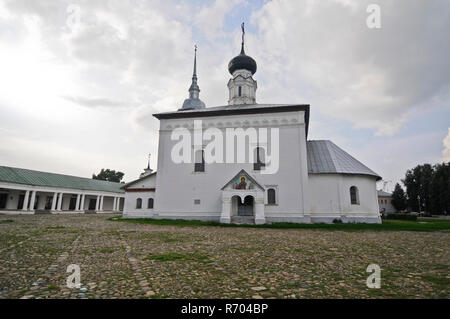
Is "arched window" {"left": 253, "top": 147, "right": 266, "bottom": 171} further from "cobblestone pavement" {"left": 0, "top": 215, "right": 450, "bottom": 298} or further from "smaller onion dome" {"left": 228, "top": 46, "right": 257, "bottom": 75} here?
"cobblestone pavement" {"left": 0, "top": 215, "right": 450, "bottom": 298}

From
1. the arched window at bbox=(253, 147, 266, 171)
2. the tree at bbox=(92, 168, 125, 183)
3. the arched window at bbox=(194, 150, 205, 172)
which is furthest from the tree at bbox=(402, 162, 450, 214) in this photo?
the tree at bbox=(92, 168, 125, 183)

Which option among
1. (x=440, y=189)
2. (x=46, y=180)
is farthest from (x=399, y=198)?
(x=46, y=180)

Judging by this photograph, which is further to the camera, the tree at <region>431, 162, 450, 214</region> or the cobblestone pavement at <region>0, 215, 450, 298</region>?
the tree at <region>431, 162, 450, 214</region>

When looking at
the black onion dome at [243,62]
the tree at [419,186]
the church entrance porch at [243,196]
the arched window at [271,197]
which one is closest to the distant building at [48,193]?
the church entrance porch at [243,196]

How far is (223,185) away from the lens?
62.4 ft

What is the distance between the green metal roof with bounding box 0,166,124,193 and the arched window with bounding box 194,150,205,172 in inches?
796

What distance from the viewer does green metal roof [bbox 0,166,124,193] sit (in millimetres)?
29094

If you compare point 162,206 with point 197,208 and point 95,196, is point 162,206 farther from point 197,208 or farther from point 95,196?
point 95,196

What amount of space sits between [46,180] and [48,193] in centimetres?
299

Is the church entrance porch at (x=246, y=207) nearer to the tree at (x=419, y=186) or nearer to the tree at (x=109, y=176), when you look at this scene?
the tree at (x=419, y=186)

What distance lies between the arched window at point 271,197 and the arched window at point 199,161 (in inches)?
224

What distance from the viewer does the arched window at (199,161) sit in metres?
19.8
